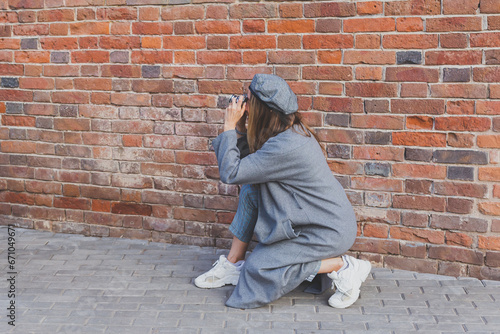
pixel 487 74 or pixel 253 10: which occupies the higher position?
→ pixel 253 10

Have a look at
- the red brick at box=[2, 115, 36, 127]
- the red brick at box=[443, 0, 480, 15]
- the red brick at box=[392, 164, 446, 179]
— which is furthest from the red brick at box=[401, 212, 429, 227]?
the red brick at box=[2, 115, 36, 127]

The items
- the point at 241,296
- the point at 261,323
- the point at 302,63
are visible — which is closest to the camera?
the point at 261,323

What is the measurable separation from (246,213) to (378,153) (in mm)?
977

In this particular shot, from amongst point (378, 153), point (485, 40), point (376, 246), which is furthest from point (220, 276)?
point (485, 40)

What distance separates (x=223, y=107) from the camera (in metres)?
4.12

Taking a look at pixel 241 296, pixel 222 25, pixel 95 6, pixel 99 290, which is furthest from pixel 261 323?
pixel 95 6

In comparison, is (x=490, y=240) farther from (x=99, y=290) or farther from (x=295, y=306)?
(x=99, y=290)

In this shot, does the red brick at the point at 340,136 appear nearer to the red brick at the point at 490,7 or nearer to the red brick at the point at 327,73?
the red brick at the point at 327,73

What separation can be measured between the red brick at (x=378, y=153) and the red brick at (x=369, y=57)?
57 cm

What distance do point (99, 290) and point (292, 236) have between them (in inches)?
50.2

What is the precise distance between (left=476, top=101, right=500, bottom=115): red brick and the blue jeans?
148cm

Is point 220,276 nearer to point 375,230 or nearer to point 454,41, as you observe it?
point 375,230

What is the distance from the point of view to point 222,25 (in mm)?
4016

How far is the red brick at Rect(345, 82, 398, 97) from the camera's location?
12.1ft
